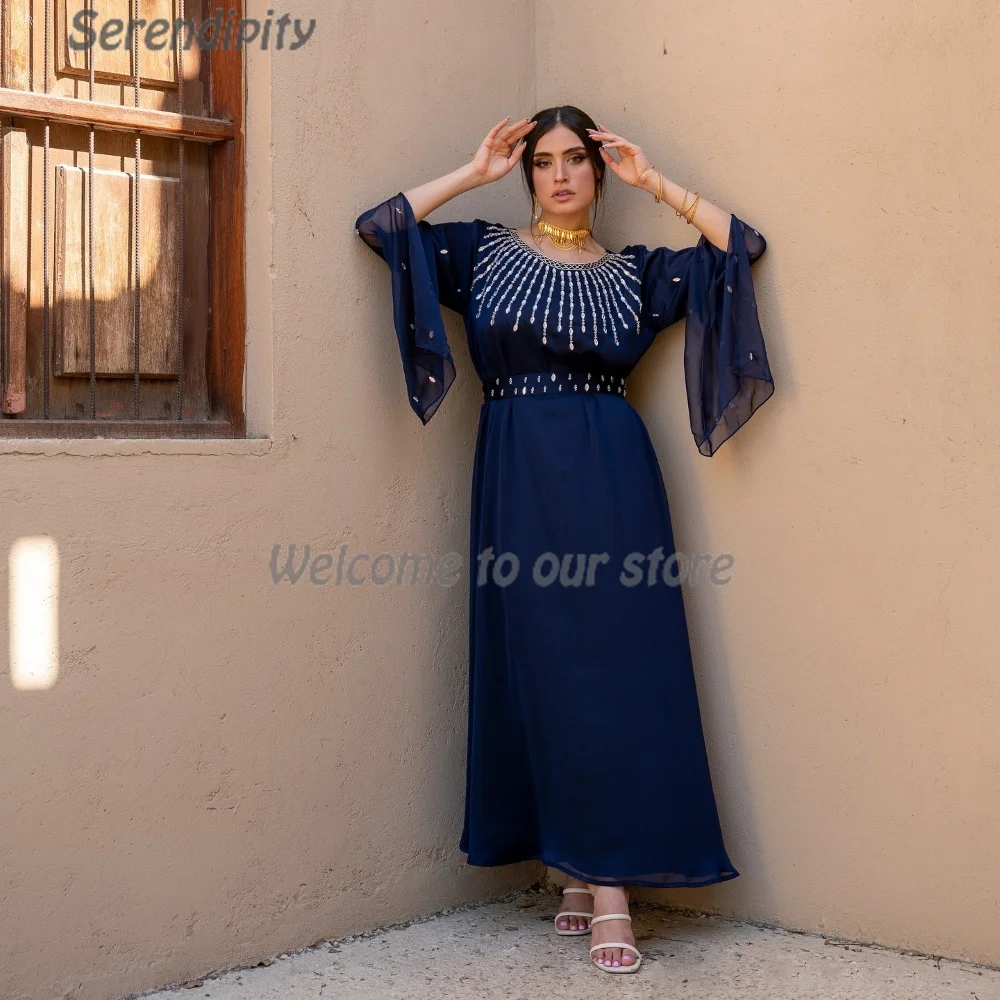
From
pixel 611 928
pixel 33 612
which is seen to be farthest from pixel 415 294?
pixel 611 928

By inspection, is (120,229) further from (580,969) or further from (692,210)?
(580,969)

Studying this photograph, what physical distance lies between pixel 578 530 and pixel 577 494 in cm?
8

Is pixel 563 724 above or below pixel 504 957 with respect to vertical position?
above

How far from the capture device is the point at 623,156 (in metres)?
2.78

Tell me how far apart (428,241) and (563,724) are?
112 cm

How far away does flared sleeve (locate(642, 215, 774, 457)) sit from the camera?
2.68 m

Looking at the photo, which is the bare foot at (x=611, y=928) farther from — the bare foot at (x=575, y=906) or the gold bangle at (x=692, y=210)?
the gold bangle at (x=692, y=210)

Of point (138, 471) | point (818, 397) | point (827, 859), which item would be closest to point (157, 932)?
point (138, 471)

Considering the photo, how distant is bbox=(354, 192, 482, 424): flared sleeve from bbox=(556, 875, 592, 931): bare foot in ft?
3.68

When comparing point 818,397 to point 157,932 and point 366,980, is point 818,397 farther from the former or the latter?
point 157,932

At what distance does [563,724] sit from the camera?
8.80ft

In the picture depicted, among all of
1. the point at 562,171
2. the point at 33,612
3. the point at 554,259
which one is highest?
the point at 562,171

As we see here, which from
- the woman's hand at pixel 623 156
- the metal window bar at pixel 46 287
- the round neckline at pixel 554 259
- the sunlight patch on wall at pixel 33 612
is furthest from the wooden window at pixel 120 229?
the woman's hand at pixel 623 156

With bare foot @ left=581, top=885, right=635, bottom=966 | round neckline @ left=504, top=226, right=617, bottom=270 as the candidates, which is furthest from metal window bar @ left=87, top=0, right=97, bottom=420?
bare foot @ left=581, top=885, right=635, bottom=966
